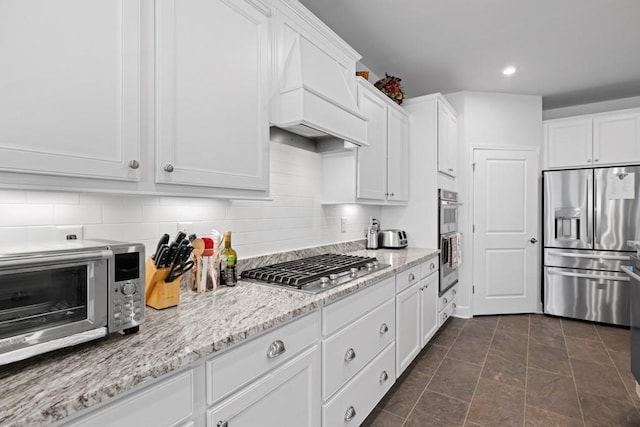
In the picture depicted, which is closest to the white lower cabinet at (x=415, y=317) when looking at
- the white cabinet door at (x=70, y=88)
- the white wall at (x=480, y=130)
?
Answer: the white wall at (x=480, y=130)

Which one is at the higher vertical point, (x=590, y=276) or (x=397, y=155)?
(x=397, y=155)

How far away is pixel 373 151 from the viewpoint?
2756 mm

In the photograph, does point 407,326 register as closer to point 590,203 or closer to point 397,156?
point 397,156

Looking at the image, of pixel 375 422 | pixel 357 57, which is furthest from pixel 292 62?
pixel 375 422

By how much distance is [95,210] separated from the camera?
1299mm

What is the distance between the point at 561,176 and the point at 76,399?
468cm

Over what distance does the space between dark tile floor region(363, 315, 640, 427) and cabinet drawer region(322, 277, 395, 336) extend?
0.76 m

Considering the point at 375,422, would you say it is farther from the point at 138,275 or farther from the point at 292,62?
the point at 292,62

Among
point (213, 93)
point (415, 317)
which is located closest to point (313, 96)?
point (213, 93)

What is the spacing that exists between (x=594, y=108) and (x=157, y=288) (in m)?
5.62

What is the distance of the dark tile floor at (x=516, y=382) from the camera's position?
81.7 inches

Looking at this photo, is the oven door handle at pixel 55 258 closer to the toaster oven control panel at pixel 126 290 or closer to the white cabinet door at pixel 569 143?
the toaster oven control panel at pixel 126 290

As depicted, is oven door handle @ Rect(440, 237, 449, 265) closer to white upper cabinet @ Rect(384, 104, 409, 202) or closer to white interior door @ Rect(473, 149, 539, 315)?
white upper cabinet @ Rect(384, 104, 409, 202)

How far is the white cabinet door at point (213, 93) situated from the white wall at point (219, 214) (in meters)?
0.34
